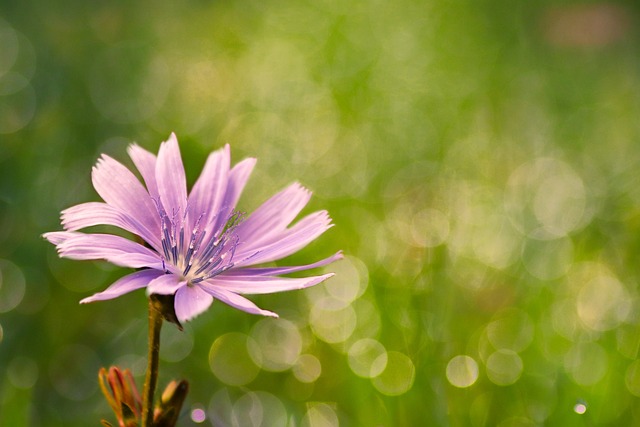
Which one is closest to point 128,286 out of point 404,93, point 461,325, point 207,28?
point 461,325

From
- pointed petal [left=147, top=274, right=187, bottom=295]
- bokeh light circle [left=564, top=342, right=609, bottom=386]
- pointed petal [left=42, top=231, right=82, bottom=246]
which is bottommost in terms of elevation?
bokeh light circle [left=564, top=342, right=609, bottom=386]

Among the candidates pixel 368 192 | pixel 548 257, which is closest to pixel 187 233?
pixel 548 257

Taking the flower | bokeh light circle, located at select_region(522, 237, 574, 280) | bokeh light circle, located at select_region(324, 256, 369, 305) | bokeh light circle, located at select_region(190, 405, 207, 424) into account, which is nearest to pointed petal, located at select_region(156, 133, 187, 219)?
the flower

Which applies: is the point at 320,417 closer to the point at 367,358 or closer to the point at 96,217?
the point at 367,358

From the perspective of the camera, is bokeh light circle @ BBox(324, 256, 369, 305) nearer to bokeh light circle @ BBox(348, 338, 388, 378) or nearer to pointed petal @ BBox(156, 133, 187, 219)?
bokeh light circle @ BBox(348, 338, 388, 378)

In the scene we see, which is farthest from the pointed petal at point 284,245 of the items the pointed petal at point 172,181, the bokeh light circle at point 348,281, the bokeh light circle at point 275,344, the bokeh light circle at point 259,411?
the bokeh light circle at point 348,281
